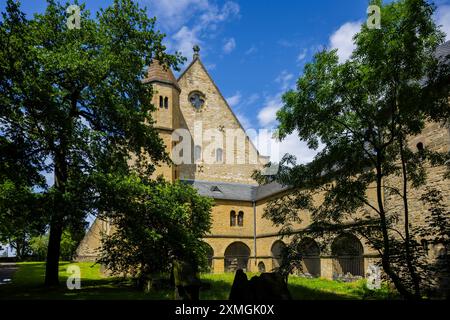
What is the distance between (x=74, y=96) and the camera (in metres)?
14.6

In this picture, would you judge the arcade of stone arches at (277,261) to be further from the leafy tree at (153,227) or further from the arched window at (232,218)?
the leafy tree at (153,227)

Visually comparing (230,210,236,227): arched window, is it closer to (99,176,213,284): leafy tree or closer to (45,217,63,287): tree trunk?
(99,176,213,284): leafy tree

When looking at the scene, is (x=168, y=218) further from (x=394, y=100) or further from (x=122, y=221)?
(x=394, y=100)

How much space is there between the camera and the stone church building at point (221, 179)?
85.6 feet

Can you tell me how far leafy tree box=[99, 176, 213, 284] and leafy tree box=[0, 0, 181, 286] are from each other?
976 millimetres

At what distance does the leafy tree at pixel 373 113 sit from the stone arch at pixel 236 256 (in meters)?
20.9

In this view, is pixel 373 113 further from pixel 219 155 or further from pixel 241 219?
pixel 219 155

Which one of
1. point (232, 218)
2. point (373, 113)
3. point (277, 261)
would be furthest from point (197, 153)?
point (373, 113)

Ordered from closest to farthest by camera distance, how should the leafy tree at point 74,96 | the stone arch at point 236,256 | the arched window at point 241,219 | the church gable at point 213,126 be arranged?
the leafy tree at point 74,96
the stone arch at point 236,256
the arched window at point 241,219
the church gable at point 213,126

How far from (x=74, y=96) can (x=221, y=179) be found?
1987cm

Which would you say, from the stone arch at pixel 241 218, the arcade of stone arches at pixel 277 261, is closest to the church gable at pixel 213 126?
the stone arch at pixel 241 218

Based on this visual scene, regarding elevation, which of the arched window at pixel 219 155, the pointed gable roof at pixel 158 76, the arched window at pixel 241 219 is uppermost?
the pointed gable roof at pixel 158 76

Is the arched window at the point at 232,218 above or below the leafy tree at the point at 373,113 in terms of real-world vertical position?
below
